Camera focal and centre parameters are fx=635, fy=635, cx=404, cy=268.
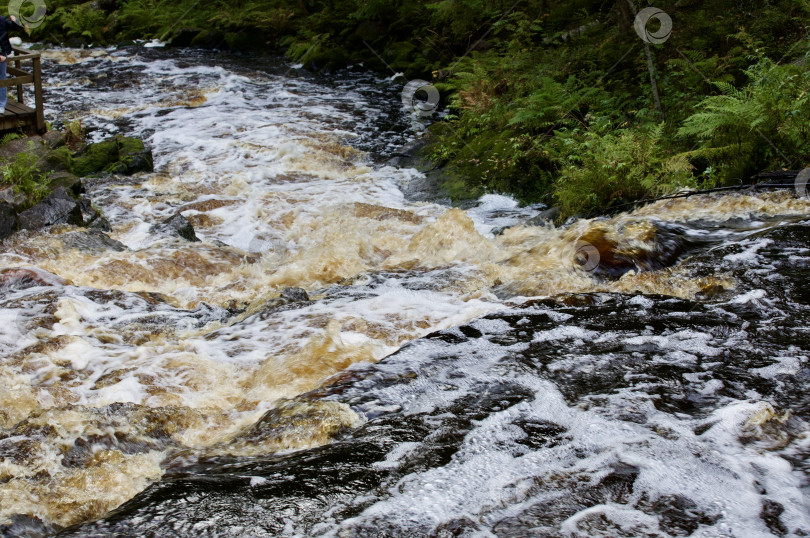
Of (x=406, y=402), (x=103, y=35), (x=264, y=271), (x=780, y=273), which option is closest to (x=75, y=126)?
(x=264, y=271)

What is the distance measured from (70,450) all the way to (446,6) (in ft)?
44.5

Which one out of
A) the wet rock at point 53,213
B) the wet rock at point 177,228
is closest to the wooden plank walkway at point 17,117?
the wet rock at point 53,213

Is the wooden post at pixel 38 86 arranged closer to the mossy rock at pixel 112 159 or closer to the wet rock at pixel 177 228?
the mossy rock at pixel 112 159

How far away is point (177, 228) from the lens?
29.1 feet

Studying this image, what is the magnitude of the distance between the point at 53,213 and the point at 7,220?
1.77 ft

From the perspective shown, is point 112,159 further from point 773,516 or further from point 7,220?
point 773,516

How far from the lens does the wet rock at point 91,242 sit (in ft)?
26.2

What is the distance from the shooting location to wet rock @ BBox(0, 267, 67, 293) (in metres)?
6.67

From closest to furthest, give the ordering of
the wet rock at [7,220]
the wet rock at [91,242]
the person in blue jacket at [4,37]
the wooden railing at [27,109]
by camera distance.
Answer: the wet rock at [91,242] < the wet rock at [7,220] < the person in blue jacket at [4,37] < the wooden railing at [27,109]

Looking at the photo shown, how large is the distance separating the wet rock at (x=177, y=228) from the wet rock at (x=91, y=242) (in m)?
0.67

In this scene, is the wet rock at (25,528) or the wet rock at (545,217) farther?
the wet rock at (545,217)

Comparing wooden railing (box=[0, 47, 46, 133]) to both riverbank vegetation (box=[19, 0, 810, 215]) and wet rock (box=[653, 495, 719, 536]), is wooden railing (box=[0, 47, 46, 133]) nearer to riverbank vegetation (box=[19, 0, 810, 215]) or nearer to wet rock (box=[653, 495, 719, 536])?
riverbank vegetation (box=[19, 0, 810, 215])

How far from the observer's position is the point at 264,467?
3.67m

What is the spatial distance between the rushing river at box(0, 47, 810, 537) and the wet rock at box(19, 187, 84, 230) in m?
0.27
